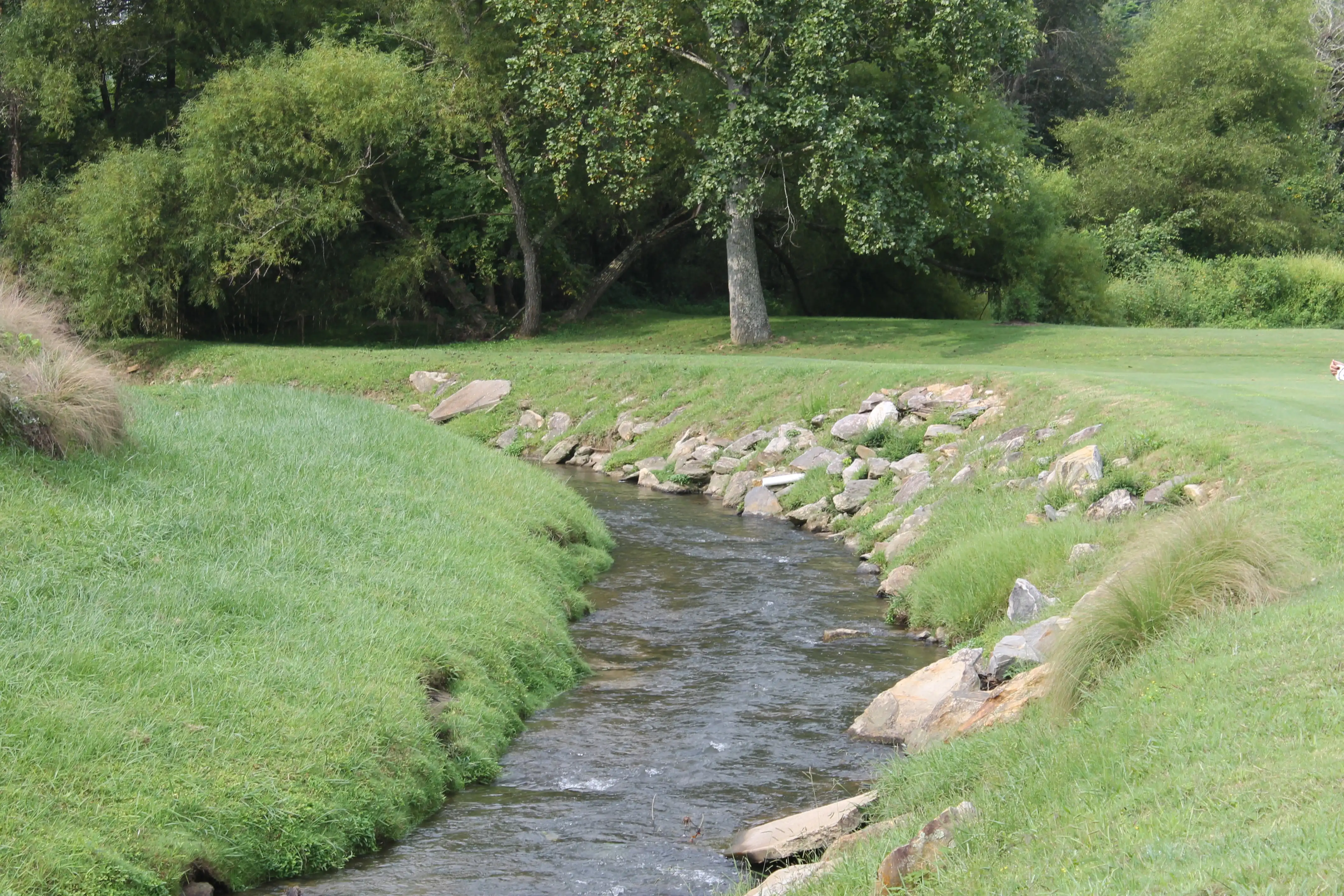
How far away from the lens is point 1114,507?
12430mm

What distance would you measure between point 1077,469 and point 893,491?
12.3 ft

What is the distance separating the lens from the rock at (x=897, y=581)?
528 inches

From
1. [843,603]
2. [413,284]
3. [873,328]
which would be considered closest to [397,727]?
[843,603]

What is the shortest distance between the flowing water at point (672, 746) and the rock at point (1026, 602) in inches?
36.0

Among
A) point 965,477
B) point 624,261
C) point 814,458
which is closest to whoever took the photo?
point 965,477

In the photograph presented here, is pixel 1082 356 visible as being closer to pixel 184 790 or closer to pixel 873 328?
pixel 873 328

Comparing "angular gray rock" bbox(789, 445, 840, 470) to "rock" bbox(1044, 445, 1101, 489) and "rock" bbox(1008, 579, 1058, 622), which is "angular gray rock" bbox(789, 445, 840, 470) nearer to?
"rock" bbox(1044, 445, 1101, 489)

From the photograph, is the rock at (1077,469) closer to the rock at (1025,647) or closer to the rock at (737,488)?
the rock at (1025,647)

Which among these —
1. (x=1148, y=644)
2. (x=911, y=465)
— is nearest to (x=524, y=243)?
(x=911, y=465)

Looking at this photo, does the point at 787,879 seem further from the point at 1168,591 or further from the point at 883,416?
the point at 883,416

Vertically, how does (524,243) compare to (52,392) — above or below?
above

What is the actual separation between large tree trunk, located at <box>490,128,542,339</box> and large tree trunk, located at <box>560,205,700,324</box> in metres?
1.37

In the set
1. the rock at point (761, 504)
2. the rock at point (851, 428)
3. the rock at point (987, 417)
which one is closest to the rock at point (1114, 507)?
the rock at point (987, 417)

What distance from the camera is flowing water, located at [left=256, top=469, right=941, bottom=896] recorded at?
23.0 ft
